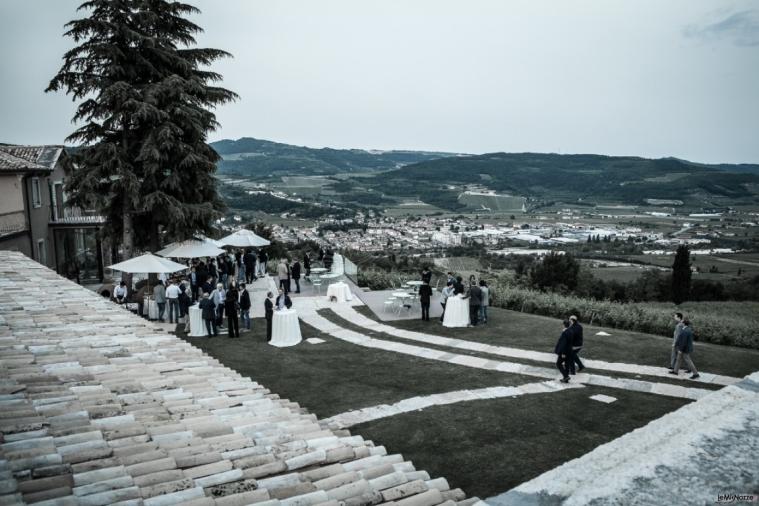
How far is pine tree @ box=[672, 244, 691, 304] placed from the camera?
43.3 metres

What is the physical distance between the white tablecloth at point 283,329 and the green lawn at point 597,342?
4448mm

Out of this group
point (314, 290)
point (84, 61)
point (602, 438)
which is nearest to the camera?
point (602, 438)

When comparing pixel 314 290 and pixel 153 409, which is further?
pixel 314 290

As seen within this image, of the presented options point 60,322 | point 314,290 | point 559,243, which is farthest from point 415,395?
point 559,243

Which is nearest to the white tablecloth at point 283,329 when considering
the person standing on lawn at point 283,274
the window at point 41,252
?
the person standing on lawn at point 283,274

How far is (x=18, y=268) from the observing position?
619 inches

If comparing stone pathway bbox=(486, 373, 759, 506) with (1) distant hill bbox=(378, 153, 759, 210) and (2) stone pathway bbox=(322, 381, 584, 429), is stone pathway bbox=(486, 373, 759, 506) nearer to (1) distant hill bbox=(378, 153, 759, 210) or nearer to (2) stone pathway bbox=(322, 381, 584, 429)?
(2) stone pathway bbox=(322, 381, 584, 429)

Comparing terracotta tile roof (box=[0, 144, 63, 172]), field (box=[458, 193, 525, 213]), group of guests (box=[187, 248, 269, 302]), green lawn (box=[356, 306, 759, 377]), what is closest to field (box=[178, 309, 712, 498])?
green lawn (box=[356, 306, 759, 377])

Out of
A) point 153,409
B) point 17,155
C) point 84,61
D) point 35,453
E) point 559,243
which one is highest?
point 84,61

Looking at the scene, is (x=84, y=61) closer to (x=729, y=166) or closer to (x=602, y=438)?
(x=602, y=438)

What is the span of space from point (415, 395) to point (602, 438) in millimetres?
4177

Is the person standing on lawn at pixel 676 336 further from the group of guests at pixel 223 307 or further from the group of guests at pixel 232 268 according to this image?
the group of guests at pixel 232 268

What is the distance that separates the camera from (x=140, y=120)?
21484 mm

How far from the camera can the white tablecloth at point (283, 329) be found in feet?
53.7
